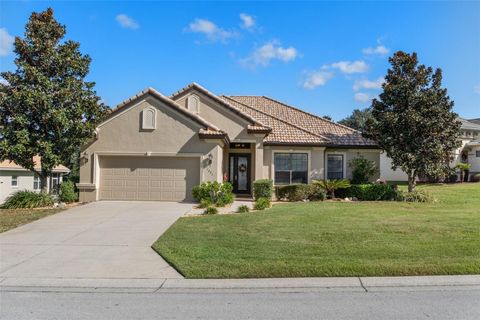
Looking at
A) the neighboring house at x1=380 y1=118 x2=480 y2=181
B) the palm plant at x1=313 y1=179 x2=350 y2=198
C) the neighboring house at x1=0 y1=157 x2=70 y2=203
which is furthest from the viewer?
the neighboring house at x1=380 y1=118 x2=480 y2=181

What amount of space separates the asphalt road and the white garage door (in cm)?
1137

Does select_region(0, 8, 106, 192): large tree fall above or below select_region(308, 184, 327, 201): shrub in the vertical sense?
above

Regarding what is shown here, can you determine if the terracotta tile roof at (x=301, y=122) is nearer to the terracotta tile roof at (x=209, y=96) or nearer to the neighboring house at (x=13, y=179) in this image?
the terracotta tile roof at (x=209, y=96)

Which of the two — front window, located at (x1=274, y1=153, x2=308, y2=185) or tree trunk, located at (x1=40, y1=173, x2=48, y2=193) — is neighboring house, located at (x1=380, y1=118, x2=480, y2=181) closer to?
front window, located at (x1=274, y1=153, x2=308, y2=185)

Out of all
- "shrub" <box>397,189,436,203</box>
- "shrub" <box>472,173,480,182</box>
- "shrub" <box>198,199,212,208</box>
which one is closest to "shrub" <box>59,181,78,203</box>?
"shrub" <box>198,199,212,208</box>

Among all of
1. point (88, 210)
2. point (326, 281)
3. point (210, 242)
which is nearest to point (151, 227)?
point (210, 242)

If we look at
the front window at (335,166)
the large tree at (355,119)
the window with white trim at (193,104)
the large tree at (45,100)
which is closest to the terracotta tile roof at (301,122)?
the front window at (335,166)

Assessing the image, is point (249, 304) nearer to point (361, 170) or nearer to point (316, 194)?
point (316, 194)

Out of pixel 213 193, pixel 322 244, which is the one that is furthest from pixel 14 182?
pixel 322 244

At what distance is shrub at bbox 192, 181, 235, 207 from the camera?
53.1 feet

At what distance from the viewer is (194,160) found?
57.9ft

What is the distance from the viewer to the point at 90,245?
9273 mm

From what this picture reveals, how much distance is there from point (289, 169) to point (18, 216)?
12.9 meters

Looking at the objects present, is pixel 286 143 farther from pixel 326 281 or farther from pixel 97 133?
pixel 326 281
